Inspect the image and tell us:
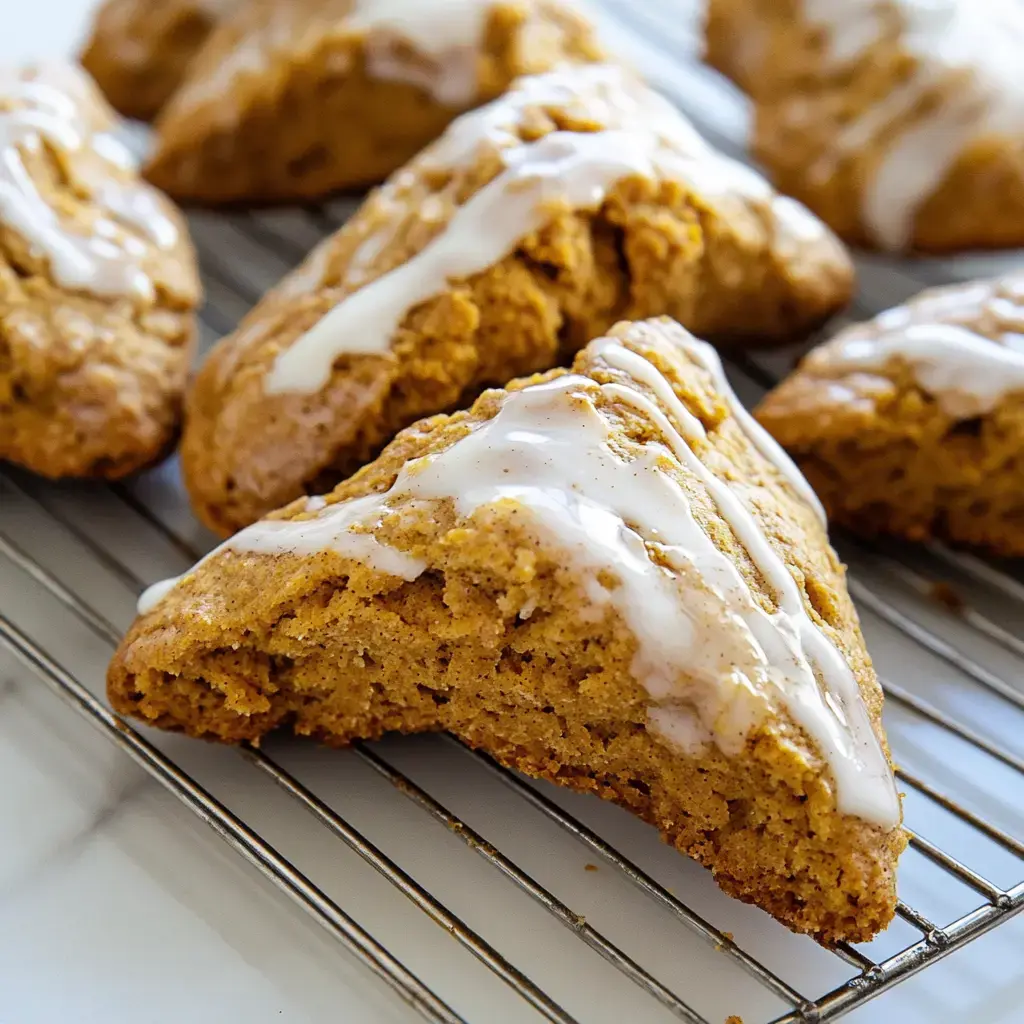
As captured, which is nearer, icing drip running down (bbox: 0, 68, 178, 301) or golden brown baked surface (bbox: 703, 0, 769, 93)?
icing drip running down (bbox: 0, 68, 178, 301)

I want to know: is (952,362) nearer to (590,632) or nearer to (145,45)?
(590,632)

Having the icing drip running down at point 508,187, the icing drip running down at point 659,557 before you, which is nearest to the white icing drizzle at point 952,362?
the icing drip running down at point 508,187

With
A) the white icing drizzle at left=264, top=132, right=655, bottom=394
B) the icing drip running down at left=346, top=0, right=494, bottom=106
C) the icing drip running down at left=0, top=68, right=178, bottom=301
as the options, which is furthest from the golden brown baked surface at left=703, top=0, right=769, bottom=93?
the icing drip running down at left=0, top=68, right=178, bottom=301

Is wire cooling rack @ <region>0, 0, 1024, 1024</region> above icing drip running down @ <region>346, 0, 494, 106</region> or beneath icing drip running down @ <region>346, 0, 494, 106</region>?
beneath

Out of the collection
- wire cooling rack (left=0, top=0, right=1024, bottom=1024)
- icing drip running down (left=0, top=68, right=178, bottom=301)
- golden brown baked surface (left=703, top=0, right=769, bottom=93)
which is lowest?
wire cooling rack (left=0, top=0, right=1024, bottom=1024)

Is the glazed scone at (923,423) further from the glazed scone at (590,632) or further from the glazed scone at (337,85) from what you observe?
the glazed scone at (337,85)

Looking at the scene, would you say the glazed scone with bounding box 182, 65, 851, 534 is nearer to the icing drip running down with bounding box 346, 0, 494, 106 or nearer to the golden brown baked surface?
the icing drip running down with bounding box 346, 0, 494, 106

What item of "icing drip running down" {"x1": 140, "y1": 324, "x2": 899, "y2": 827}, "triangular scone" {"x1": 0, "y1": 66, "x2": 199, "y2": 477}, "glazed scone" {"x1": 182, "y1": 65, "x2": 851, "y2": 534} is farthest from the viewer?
"triangular scone" {"x1": 0, "y1": 66, "x2": 199, "y2": 477}
